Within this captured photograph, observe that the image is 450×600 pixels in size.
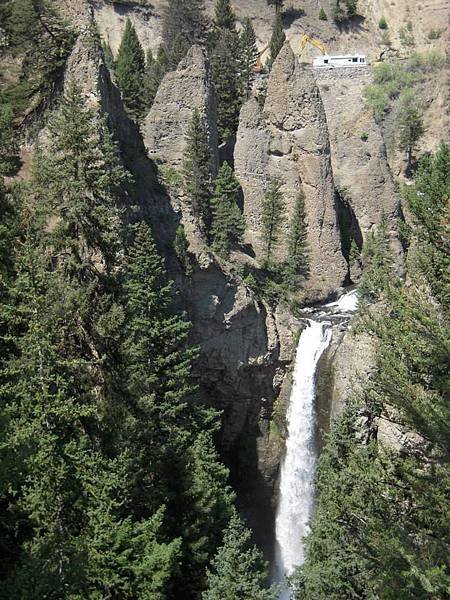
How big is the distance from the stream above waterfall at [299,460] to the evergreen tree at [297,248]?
A: 574 cm

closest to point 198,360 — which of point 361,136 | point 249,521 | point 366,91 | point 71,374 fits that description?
point 249,521

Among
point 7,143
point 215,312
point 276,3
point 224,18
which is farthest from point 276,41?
point 7,143

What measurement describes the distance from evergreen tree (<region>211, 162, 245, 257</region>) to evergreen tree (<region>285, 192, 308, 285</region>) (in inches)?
193

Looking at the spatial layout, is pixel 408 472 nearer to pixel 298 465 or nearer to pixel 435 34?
pixel 298 465

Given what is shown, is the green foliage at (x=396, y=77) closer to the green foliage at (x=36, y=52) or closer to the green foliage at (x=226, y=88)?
the green foliage at (x=226, y=88)

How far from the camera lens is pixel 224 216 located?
1351 inches

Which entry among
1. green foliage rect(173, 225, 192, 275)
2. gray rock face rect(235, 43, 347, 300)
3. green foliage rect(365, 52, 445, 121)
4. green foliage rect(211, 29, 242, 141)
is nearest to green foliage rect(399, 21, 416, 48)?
green foliage rect(365, 52, 445, 121)

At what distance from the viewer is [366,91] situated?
62.2 m

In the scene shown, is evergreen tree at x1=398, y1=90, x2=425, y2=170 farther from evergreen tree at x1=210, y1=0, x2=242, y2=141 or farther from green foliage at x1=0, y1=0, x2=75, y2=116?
green foliage at x1=0, y1=0, x2=75, y2=116

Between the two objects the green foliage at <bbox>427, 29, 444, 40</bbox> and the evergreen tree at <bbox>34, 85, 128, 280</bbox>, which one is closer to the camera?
the evergreen tree at <bbox>34, 85, 128, 280</bbox>

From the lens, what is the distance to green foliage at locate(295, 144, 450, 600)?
11.3 metres

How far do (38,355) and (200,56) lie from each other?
30.3 meters

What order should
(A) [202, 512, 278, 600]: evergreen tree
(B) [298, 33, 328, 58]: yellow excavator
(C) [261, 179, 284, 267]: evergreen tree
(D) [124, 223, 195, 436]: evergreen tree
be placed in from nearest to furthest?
(A) [202, 512, 278, 600]: evergreen tree, (D) [124, 223, 195, 436]: evergreen tree, (C) [261, 179, 284, 267]: evergreen tree, (B) [298, 33, 328, 58]: yellow excavator

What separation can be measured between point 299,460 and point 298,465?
1.03 feet
